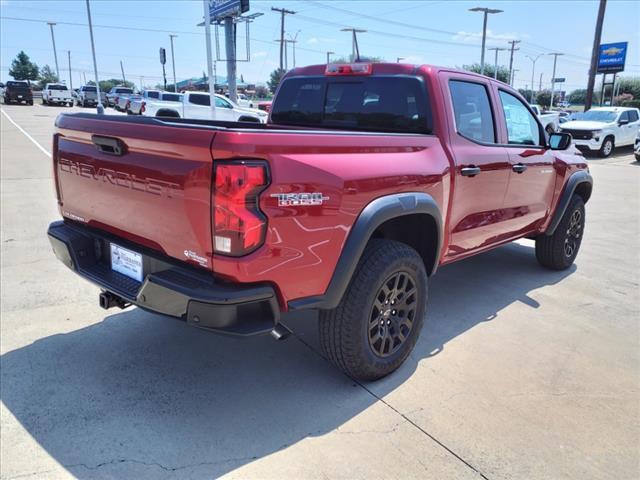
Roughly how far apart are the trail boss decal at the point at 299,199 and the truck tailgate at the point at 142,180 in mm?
315

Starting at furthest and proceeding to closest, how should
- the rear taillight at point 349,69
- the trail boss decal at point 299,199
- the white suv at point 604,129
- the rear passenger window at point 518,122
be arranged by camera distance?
the white suv at point 604,129 → the rear passenger window at point 518,122 → the rear taillight at point 349,69 → the trail boss decal at point 299,199

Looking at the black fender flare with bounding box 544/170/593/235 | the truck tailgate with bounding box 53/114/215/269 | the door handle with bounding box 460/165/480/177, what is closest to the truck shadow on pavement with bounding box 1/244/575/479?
the truck tailgate with bounding box 53/114/215/269

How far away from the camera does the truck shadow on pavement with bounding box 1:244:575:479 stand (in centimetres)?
245

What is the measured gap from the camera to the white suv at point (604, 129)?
1780cm

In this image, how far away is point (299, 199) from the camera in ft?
7.55

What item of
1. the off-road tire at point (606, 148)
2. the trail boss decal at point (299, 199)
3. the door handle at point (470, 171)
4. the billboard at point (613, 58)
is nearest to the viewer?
the trail boss decal at point (299, 199)

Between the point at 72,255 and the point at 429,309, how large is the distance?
2.76m

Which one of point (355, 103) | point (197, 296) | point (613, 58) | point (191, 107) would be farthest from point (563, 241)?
point (613, 58)

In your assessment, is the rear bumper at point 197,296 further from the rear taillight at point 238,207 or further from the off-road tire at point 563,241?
the off-road tire at point 563,241

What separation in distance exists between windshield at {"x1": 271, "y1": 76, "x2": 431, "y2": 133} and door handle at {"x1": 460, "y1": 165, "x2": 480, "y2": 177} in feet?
1.24

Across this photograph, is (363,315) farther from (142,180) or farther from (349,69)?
(349,69)

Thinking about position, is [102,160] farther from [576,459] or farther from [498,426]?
[576,459]

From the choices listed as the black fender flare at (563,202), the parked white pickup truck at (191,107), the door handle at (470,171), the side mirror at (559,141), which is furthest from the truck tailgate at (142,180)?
the parked white pickup truck at (191,107)

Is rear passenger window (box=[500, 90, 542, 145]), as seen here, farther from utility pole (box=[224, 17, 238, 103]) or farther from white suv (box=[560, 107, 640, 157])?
utility pole (box=[224, 17, 238, 103])
